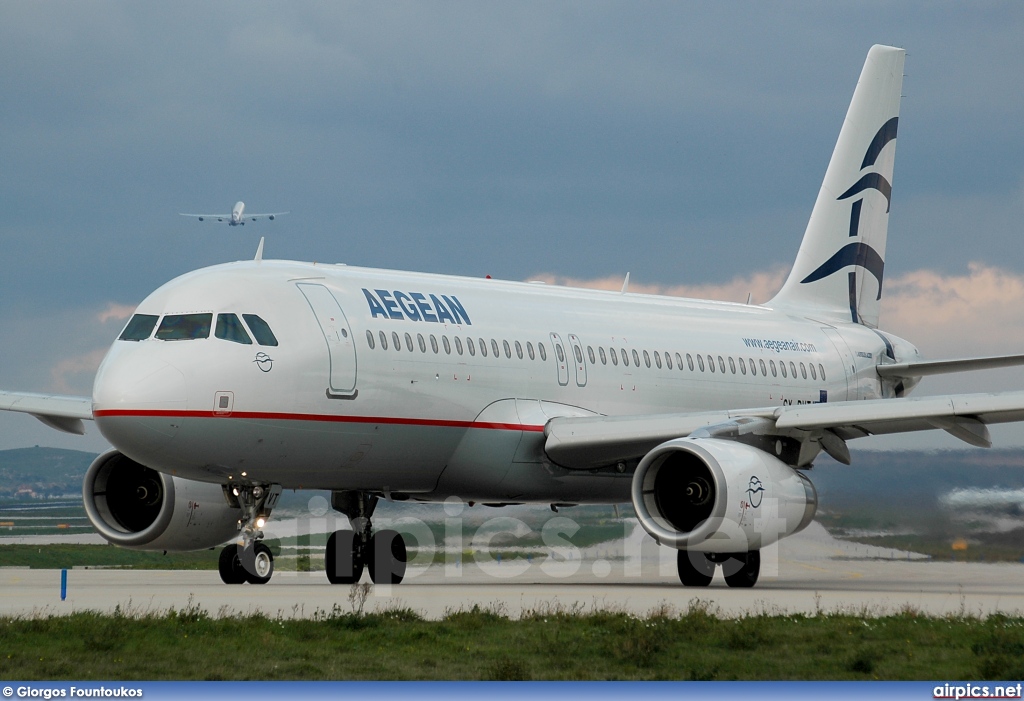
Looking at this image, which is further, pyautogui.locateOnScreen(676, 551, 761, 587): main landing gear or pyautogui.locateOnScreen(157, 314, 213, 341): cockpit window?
pyautogui.locateOnScreen(676, 551, 761, 587): main landing gear

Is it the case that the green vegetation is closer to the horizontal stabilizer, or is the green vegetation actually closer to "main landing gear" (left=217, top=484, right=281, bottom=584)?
"main landing gear" (left=217, top=484, right=281, bottom=584)

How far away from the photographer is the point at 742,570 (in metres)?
23.9

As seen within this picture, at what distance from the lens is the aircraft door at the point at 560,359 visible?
83.4ft

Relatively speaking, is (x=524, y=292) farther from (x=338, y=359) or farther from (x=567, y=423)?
(x=338, y=359)

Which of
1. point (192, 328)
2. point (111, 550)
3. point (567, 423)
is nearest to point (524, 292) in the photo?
point (567, 423)

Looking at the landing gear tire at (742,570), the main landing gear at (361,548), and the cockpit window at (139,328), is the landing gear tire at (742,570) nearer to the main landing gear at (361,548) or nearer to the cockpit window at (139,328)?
the main landing gear at (361,548)

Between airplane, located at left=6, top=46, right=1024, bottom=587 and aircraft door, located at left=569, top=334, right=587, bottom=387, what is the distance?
0.05 m

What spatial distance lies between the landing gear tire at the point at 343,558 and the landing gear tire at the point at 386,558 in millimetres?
290

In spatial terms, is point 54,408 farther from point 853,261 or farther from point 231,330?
point 853,261

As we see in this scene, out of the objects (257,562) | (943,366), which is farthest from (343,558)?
(943,366)

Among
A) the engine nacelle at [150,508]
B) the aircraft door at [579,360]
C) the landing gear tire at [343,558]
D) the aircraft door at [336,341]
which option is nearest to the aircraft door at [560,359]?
the aircraft door at [579,360]

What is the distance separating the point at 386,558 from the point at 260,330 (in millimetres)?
5331

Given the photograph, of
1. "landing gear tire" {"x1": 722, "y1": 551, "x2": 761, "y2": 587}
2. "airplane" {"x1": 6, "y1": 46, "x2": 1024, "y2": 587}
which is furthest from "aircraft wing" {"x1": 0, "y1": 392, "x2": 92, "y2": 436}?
"landing gear tire" {"x1": 722, "y1": 551, "x2": 761, "y2": 587}

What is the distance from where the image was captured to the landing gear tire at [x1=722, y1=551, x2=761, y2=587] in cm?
2378
